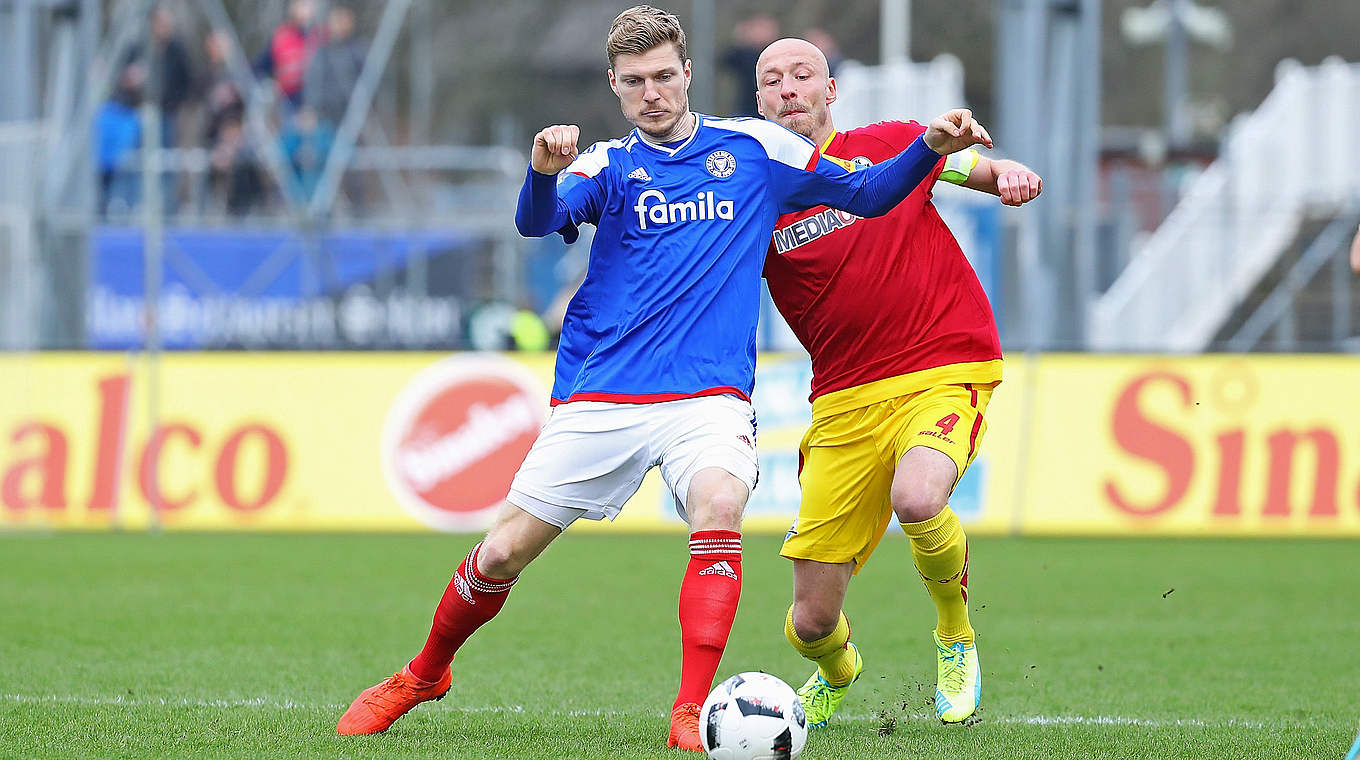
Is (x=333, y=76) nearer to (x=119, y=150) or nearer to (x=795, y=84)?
(x=119, y=150)

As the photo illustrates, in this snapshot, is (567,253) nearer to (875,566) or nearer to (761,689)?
(875,566)

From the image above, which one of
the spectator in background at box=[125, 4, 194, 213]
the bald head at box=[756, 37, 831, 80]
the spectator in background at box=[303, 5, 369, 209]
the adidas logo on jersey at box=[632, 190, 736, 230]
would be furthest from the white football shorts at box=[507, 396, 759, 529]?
the spectator in background at box=[303, 5, 369, 209]

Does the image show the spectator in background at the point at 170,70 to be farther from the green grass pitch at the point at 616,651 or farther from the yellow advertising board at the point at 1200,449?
the yellow advertising board at the point at 1200,449

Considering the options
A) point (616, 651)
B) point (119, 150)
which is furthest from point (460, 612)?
point (119, 150)

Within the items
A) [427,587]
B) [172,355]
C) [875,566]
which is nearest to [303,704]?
[427,587]

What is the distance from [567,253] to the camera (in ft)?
68.8

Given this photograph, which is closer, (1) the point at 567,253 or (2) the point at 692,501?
(2) the point at 692,501

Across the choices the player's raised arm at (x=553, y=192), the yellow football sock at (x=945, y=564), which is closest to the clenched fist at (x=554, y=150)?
the player's raised arm at (x=553, y=192)

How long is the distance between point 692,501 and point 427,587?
5445 millimetres

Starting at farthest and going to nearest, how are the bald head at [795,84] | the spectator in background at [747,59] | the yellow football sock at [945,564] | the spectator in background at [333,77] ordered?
the spectator in background at [333,77] < the spectator in background at [747,59] < the bald head at [795,84] < the yellow football sock at [945,564]

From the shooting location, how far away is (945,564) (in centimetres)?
621

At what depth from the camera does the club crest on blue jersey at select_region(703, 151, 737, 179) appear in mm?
5586

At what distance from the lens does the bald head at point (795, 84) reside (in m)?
6.18

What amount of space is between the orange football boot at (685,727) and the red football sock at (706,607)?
0.03 metres
